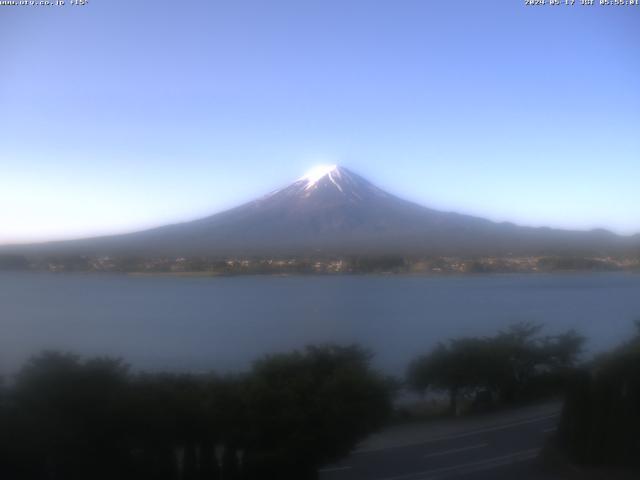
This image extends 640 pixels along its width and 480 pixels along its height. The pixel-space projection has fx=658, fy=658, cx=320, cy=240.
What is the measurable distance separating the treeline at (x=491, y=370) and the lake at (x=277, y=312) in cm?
31

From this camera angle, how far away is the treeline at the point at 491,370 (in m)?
7.18

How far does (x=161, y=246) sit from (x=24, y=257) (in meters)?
2.08

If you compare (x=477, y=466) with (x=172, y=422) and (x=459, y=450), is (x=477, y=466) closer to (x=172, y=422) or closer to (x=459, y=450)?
(x=459, y=450)

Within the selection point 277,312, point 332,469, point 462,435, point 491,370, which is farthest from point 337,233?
point 332,469

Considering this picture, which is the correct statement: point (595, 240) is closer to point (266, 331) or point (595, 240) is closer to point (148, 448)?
point (266, 331)

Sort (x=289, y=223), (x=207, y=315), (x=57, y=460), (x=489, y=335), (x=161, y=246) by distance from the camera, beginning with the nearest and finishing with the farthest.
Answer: (x=57, y=460) → (x=489, y=335) → (x=207, y=315) → (x=161, y=246) → (x=289, y=223)

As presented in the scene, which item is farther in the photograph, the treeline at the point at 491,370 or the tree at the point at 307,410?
the treeline at the point at 491,370

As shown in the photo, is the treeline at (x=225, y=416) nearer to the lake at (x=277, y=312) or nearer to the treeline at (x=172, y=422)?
the treeline at (x=172, y=422)

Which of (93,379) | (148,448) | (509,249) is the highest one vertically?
(509,249)

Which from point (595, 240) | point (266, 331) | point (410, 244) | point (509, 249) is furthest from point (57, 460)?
point (595, 240)

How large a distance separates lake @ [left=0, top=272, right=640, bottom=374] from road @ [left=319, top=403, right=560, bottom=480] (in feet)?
3.15

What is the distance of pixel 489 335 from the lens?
7852 millimetres

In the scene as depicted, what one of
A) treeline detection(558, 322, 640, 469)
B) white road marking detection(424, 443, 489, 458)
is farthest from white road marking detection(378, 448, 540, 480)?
treeline detection(558, 322, 640, 469)

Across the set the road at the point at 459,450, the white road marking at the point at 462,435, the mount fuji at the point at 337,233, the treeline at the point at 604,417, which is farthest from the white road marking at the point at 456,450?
the mount fuji at the point at 337,233
